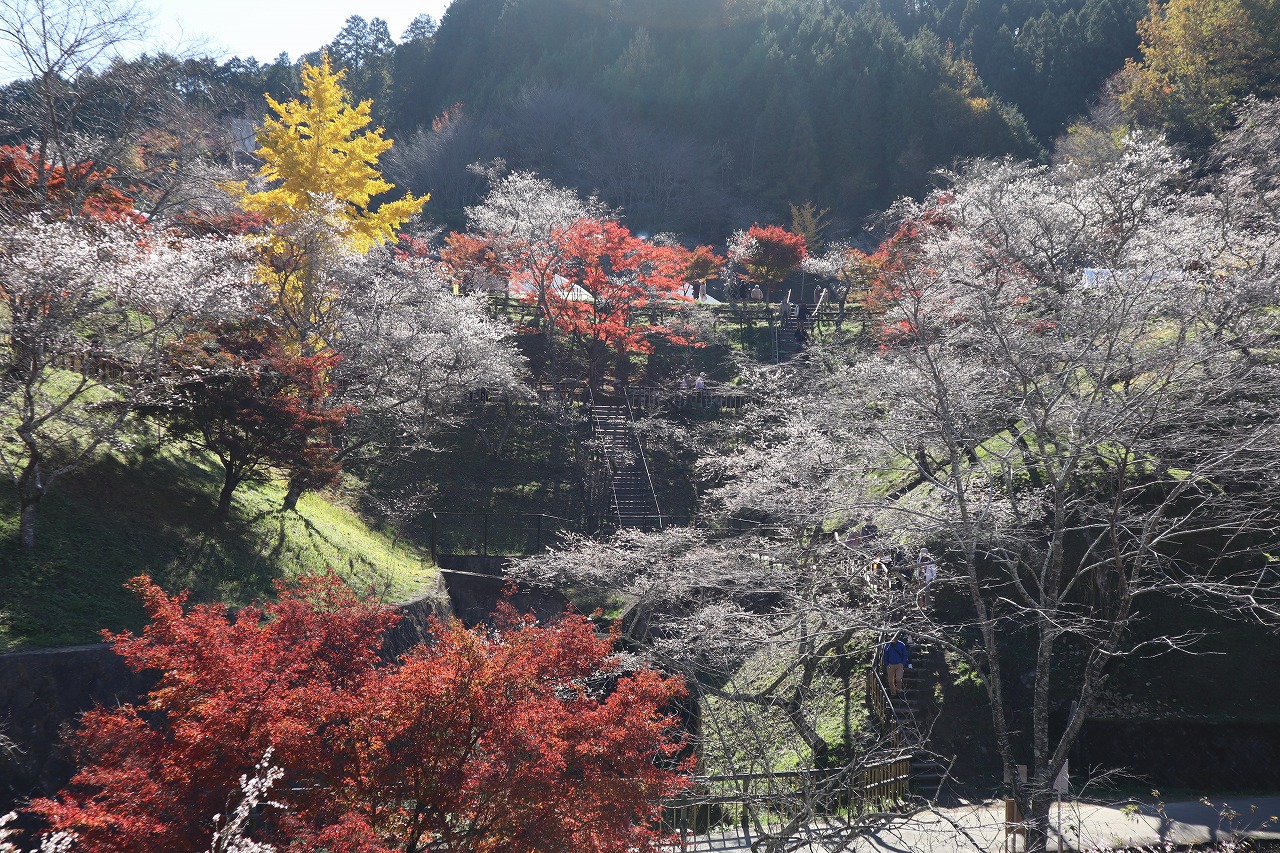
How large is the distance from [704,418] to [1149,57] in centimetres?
2859

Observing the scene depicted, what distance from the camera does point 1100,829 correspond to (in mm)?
8945

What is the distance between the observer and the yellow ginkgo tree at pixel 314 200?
1773 centimetres

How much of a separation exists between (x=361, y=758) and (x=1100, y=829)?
838cm

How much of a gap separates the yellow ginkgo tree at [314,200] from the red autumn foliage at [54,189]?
368 centimetres

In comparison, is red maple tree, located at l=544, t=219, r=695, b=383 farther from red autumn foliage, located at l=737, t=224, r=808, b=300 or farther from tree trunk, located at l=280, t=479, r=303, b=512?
tree trunk, located at l=280, t=479, r=303, b=512

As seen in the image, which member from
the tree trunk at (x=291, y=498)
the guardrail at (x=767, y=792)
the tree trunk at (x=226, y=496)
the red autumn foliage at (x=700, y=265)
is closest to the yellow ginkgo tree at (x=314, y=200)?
the tree trunk at (x=291, y=498)

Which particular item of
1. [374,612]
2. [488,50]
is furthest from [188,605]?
[488,50]

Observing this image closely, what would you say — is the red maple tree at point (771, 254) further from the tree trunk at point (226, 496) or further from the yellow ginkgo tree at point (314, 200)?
the tree trunk at point (226, 496)

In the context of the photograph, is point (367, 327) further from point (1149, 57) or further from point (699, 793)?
point (1149, 57)

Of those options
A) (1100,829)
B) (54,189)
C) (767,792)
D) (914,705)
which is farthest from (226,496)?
(1100,829)

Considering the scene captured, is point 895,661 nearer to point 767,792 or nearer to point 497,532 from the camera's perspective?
point 767,792

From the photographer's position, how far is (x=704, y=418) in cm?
2525

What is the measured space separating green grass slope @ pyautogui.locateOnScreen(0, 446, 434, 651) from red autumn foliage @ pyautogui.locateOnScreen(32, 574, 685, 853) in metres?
2.52

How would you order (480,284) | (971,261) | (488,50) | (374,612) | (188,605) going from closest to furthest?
(374,612)
(188,605)
(971,261)
(480,284)
(488,50)
